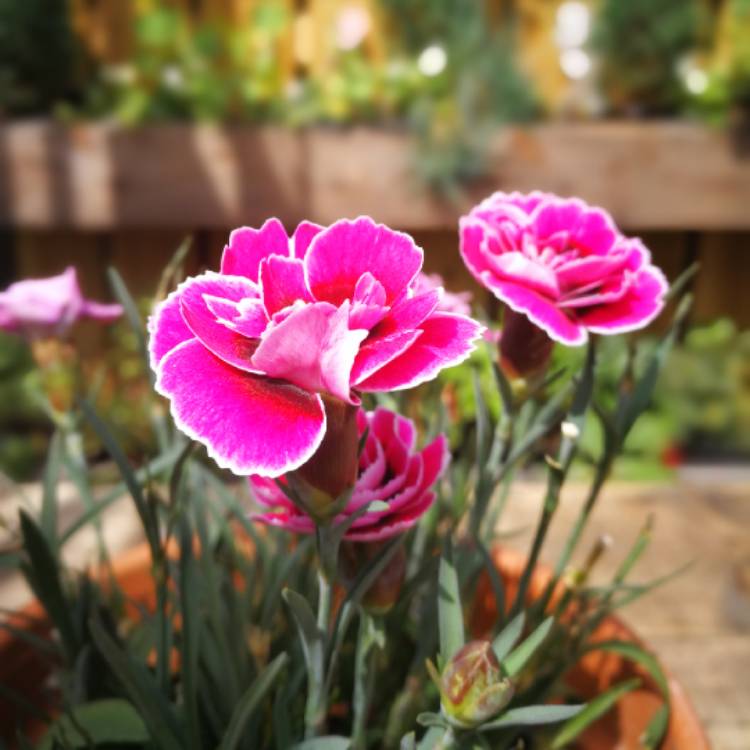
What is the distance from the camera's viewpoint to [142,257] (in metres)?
2.21

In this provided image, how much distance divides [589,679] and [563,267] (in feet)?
1.03

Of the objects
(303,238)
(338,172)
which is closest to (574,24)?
(338,172)

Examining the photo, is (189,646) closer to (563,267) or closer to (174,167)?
(563,267)

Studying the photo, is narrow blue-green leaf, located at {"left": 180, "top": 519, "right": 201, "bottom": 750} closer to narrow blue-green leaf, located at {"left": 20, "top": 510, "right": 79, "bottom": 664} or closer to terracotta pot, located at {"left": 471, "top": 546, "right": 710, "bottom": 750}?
narrow blue-green leaf, located at {"left": 20, "top": 510, "right": 79, "bottom": 664}

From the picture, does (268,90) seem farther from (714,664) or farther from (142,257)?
(714,664)

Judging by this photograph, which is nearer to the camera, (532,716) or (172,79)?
(532,716)

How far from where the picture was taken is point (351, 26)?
2039mm

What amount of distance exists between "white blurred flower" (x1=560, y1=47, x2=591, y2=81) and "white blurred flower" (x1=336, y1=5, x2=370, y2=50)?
538 mm

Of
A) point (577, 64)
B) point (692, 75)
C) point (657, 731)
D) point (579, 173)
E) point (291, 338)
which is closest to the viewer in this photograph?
point (291, 338)

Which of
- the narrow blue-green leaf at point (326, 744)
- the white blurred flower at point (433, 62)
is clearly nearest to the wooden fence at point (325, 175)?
the white blurred flower at point (433, 62)

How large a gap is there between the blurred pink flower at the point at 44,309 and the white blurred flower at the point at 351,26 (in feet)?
5.75

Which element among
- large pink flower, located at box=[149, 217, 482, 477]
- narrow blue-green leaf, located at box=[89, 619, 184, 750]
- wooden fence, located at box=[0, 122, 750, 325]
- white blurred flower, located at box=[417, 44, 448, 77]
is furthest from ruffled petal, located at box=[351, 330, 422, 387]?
white blurred flower, located at box=[417, 44, 448, 77]

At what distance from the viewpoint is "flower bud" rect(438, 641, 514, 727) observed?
28 centimetres

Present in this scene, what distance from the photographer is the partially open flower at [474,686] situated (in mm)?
284
